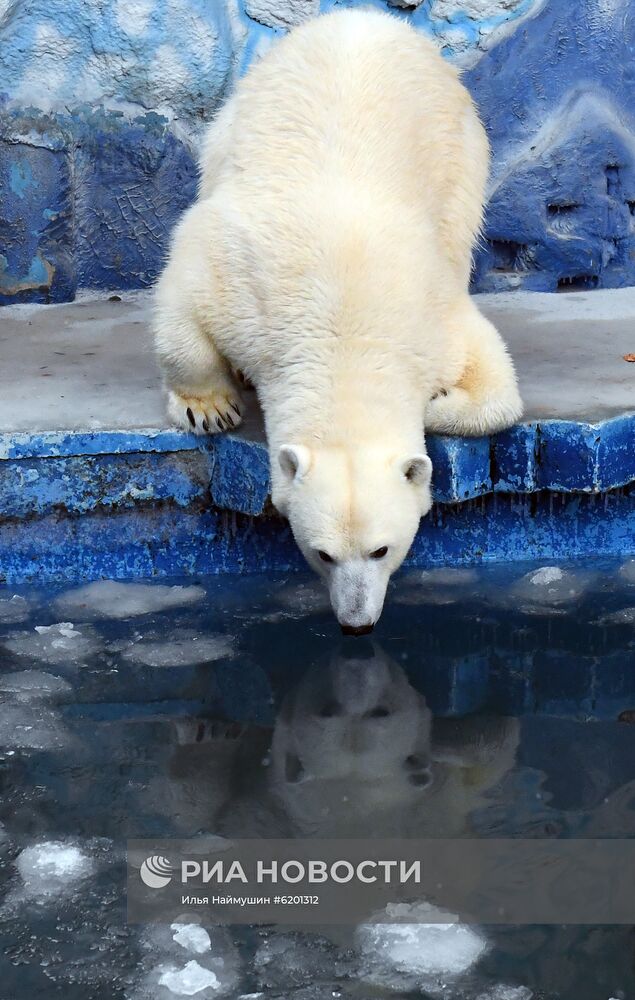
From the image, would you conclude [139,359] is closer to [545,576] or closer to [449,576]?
[449,576]

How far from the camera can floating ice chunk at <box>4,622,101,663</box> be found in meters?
3.39

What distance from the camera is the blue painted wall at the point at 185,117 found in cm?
525

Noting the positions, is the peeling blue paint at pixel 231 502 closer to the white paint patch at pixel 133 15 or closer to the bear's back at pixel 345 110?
the bear's back at pixel 345 110

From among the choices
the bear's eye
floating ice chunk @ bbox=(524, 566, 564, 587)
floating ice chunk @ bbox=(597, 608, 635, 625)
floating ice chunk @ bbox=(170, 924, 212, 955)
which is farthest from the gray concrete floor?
floating ice chunk @ bbox=(170, 924, 212, 955)

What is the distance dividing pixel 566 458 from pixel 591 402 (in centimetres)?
25

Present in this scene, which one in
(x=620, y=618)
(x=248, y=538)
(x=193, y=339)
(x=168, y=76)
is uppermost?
(x=168, y=76)

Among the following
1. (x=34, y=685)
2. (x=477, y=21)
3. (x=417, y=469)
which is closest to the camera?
(x=417, y=469)

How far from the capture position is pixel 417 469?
310cm

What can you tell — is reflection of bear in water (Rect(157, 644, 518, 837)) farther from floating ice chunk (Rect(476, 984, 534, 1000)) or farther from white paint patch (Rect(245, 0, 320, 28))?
white paint patch (Rect(245, 0, 320, 28))

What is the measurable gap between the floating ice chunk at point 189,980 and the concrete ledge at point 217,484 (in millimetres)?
1684

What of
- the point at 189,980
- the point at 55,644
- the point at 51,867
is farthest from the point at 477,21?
the point at 189,980

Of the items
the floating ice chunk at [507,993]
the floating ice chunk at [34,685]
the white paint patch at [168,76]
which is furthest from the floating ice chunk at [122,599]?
the white paint patch at [168,76]

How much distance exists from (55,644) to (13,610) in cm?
27

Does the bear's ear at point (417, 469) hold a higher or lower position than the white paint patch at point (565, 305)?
lower
